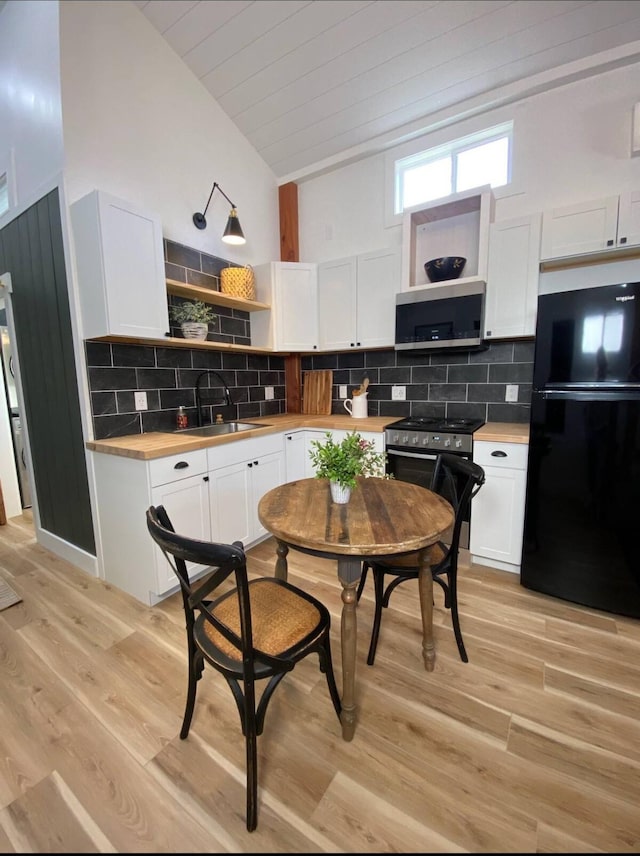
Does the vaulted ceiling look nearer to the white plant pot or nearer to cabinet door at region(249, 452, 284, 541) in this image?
the white plant pot

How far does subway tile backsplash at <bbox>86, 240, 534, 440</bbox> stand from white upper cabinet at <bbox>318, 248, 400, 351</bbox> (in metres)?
0.27

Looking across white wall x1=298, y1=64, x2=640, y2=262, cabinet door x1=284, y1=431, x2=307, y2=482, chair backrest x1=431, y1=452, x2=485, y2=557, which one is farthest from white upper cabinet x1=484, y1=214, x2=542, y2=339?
cabinet door x1=284, y1=431, x2=307, y2=482

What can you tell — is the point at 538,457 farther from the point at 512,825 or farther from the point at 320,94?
the point at 320,94

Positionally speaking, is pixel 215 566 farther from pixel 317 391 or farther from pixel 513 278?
pixel 317 391

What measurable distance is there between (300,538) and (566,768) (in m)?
1.15

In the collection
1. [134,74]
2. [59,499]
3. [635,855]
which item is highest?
[134,74]

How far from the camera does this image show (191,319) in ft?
8.31

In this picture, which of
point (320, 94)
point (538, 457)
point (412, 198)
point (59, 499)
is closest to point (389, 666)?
point (538, 457)

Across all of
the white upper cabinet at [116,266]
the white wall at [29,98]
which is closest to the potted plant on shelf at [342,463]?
the white upper cabinet at [116,266]

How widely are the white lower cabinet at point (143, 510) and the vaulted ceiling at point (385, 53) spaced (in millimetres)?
2399

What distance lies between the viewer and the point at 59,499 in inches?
98.0

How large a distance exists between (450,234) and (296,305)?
1.32 m

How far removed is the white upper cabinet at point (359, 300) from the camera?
280 cm

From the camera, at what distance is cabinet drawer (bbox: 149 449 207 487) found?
1.87 m
